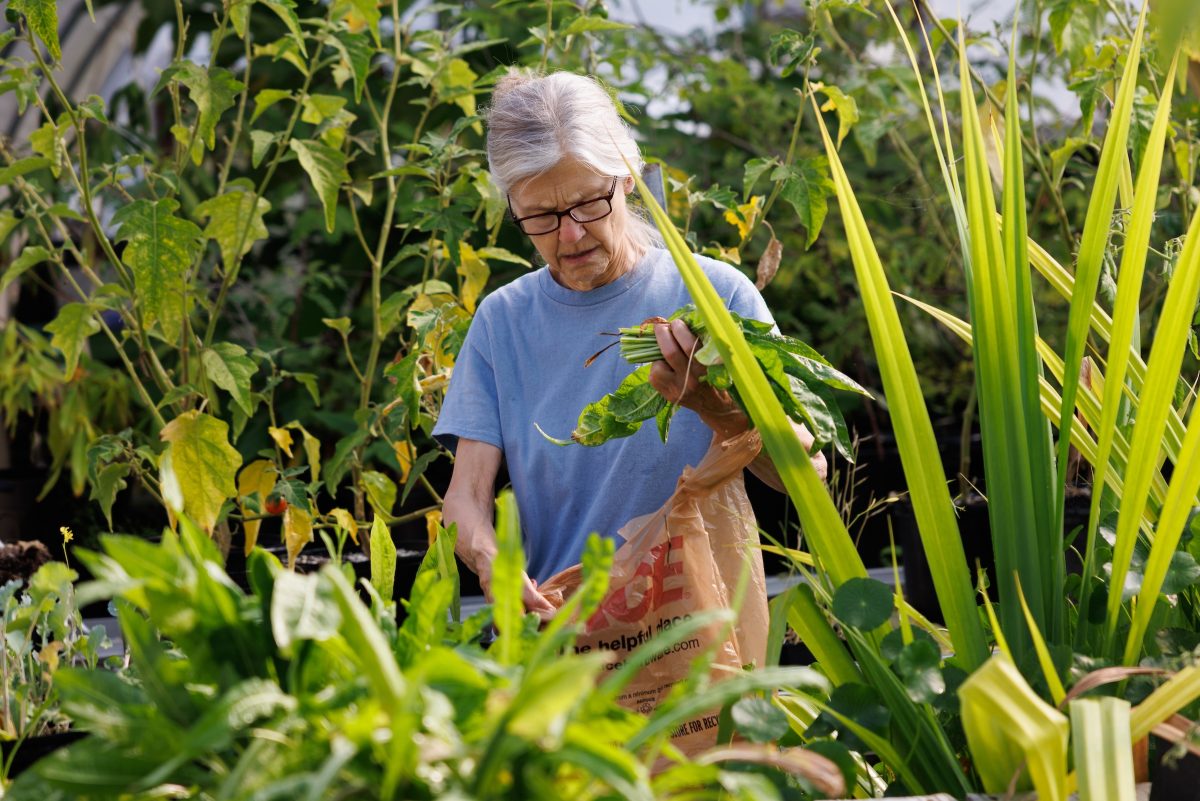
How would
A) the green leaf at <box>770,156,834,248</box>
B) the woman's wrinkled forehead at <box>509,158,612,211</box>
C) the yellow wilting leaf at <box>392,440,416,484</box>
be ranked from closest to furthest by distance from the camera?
the woman's wrinkled forehead at <box>509,158,612,211</box>, the green leaf at <box>770,156,834,248</box>, the yellow wilting leaf at <box>392,440,416,484</box>

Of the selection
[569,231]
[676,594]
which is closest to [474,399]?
[569,231]

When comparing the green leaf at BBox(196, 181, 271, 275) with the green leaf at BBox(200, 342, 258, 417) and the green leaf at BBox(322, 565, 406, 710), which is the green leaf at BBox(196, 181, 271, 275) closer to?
the green leaf at BBox(200, 342, 258, 417)

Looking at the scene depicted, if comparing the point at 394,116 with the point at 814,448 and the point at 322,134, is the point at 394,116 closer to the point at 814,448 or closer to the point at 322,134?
the point at 322,134

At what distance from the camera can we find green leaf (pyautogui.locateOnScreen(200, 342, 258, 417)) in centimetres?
200

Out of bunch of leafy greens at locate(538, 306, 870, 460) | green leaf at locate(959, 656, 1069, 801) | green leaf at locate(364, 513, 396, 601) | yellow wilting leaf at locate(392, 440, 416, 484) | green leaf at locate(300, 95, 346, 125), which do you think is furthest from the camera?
yellow wilting leaf at locate(392, 440, 416, 484)

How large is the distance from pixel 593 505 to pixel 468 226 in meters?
0.71

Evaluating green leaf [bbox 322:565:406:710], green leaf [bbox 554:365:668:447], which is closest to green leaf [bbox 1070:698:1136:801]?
green leaf [bbox 322:565:406:710]

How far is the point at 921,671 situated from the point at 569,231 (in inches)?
32.9

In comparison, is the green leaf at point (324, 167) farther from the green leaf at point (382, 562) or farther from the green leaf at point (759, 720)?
the green leaf at point (759, 720)

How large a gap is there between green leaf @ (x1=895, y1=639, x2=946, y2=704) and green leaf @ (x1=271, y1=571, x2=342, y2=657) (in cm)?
45

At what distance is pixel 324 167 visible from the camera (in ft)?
6.77

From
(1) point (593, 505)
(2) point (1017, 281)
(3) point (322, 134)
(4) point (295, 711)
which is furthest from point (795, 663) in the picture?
(4) point (295, 711)

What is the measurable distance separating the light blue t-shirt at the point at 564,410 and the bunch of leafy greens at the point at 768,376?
1.20 ft

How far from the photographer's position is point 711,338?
104 centimetres
